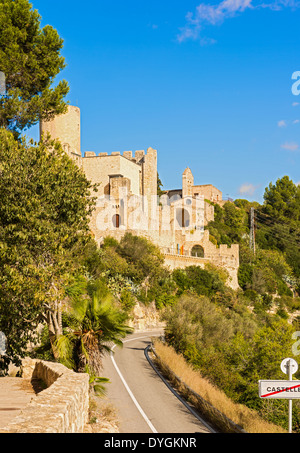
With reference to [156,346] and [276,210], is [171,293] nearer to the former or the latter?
[156,346]

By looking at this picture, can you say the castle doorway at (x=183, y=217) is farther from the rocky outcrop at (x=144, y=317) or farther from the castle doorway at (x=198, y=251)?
the rocky outcrop at (x=144, y=317)

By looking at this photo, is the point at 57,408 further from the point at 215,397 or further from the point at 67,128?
the point at 67,128

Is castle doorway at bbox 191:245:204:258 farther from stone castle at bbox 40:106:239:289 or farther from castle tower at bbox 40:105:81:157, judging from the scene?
castle tower at bbox 40:105:81:157

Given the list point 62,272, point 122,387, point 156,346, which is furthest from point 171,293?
point 62,272

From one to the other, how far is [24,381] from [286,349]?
1135 centimetres

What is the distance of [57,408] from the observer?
748 cm

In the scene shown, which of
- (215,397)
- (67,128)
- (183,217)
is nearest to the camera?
(215,397)

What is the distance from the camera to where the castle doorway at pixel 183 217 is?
217ft

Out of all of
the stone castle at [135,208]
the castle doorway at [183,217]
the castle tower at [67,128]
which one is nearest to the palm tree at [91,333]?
the stone castle at [135,208]

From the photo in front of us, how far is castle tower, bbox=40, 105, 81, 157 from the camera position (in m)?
50.1

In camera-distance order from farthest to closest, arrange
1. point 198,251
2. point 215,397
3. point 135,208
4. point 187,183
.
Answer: point 187,183 → point 198,251 → point 135,208 → point 215,397

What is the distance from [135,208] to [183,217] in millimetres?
18967

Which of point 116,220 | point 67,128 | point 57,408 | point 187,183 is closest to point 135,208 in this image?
point 116,220

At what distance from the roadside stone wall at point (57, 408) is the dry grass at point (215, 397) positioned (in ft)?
15.5
